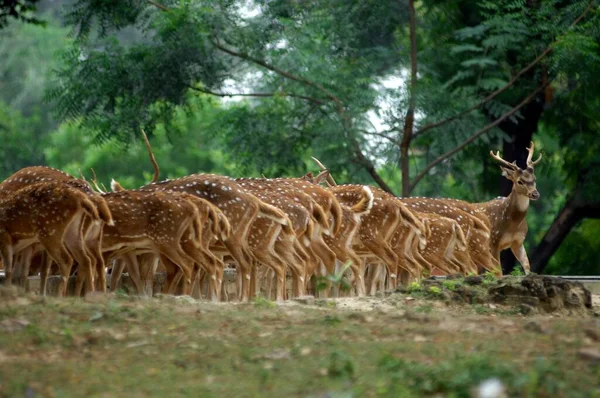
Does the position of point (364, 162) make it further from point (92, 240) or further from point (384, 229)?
point (92, 240)

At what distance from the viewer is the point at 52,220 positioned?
41.5 ft

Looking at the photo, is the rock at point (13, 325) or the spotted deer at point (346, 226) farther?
the spotted deer at point (346, 226)

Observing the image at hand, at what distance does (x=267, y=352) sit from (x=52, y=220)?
5296mm

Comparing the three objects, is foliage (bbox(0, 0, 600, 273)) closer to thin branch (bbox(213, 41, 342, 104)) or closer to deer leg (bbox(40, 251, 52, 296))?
thin branch (bbox(213, 41, 342, 104))

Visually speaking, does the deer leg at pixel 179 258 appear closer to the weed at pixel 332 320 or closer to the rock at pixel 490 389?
the weed at pixel 332 320

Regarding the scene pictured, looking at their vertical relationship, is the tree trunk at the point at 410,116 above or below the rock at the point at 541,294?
above

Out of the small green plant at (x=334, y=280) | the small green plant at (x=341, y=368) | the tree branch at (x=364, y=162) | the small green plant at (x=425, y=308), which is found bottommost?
the small green plant at (x=341, y=368)

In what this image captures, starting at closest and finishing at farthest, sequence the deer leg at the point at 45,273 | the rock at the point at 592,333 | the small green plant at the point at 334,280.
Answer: the rock at the point at 592,333, the small green plant at the point at 334,280, the deer leg at the point at 45,273

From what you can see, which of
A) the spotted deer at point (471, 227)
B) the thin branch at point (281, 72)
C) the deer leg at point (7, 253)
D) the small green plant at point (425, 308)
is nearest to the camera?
the small green plant at point (425, 308)

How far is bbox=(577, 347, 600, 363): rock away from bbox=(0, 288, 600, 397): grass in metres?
0.04

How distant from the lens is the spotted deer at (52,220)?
41.3 ft

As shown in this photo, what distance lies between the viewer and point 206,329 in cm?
880

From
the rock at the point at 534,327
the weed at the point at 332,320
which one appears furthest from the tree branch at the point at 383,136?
the rock at the point at 534,327

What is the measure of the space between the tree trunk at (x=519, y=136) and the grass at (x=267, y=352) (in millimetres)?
15830
